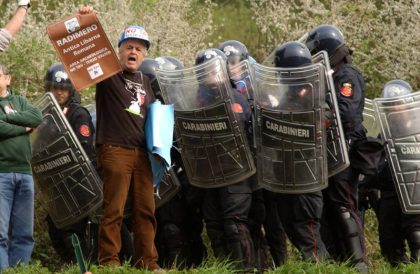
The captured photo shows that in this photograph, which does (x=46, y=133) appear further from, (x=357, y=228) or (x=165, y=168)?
(x=357, y=228)

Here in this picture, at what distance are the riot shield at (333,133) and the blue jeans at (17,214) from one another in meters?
2.62

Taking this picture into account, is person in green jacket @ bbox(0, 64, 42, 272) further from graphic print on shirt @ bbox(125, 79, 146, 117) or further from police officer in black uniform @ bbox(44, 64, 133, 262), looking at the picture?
graphic print on shirt @ bbox(125, 79, 146, 117)

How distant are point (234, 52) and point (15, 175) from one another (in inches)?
103

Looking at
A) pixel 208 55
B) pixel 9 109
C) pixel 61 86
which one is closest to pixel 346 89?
pixel 208 55

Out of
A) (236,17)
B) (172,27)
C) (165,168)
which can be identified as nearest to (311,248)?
(165,168)

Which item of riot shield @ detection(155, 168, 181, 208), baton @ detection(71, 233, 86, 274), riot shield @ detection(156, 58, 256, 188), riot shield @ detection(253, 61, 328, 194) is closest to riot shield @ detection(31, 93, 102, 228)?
riot shield @ detection(155, 168, 181, 208)

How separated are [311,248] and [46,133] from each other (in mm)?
2694

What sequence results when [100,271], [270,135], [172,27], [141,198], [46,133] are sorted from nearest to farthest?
[100,271] < [141,198] < [270,135] < [46,133] < [172,27]

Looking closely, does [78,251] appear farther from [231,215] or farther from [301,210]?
[301,210]

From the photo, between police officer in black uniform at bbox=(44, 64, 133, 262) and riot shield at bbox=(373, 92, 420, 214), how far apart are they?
8.73 ft

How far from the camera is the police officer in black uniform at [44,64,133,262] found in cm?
1127

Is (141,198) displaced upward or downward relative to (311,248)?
upward

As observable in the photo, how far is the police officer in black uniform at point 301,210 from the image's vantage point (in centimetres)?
1017

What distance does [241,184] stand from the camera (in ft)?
34.7
